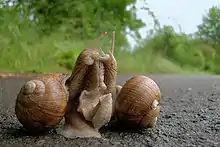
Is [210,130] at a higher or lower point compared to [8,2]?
lower

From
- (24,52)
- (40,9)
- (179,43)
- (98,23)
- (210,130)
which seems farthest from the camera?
(179,43)

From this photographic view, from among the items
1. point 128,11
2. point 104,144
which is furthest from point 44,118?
point 128,11

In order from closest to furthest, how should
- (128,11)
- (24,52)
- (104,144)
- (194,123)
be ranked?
(104,144) < (194,123) < (24,52) < (128,11)

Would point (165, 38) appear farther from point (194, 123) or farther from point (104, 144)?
point (104, 144)

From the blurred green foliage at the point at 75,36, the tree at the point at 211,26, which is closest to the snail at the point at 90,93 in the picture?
the blurred green foliage at the point at 75,36

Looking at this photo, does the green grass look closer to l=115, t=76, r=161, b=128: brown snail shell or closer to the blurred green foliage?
the blurred green foliage

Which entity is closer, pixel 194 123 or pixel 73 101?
pixel 73 101

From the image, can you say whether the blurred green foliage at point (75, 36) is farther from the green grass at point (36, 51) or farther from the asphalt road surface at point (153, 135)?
the asphalt road surface at point (153, 135)
